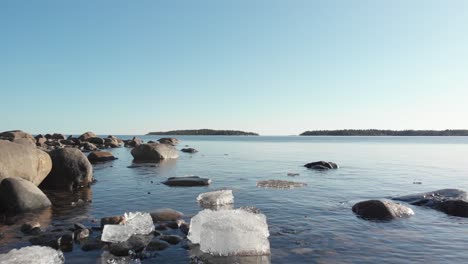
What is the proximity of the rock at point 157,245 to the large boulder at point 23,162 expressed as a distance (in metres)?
8.28

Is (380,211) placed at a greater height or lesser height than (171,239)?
greater

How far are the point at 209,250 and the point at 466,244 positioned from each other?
22.5ft

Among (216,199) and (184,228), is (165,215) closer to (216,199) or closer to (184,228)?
(184,228)

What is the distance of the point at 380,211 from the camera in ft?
43.6

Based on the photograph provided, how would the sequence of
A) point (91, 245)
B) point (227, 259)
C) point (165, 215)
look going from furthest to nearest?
point (165, 215)
point (91, 245)
point (227, 259)

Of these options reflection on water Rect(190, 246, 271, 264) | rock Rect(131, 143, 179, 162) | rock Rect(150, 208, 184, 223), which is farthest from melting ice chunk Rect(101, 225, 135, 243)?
rock Rect(131, 143, 179, 162)

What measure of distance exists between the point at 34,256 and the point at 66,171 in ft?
39.3

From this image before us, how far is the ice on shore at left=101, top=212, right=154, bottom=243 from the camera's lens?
9.88m

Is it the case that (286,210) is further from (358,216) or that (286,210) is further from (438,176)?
(438,176)

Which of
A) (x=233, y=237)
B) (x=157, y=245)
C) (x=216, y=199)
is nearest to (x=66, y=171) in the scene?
Result: (x=216, y=199)

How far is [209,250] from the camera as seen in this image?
9.21 meters

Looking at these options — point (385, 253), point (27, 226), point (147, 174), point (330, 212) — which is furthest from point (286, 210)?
point (147, 174)

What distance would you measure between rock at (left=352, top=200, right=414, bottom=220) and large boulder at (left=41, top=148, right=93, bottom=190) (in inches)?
532

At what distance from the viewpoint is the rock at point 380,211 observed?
43.1 ft
